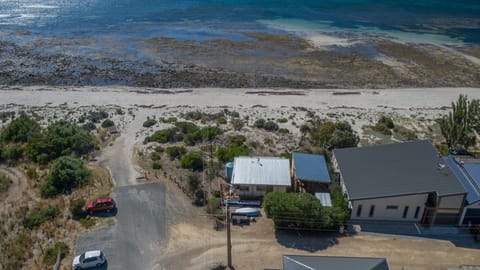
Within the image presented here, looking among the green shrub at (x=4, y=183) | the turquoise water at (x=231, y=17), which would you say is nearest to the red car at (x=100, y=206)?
the green shrub at (x=4, y=183)

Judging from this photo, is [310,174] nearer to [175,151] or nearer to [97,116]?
[175,151]

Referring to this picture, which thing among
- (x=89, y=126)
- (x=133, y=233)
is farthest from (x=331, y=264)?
(x=89, y=126)

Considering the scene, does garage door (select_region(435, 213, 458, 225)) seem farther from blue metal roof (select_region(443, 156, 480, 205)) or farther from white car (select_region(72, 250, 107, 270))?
white car (select_region(72, 250, 107, 270))

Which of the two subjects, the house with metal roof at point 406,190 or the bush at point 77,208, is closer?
the house with metal roof at point 406,190

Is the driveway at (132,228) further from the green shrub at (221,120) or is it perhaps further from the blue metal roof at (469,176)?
the blue metal roof at (469,176)

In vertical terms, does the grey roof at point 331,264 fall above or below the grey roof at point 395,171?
below

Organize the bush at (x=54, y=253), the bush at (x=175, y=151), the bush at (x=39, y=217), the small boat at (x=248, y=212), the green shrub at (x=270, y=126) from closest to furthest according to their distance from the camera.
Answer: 1. the bush at (x=54, y=253)
2. the bush at (x=39, y=217)
3. the small boat at (x=248, y=212)
4. the bush at (x=175, y=151)
5. the green shrub at (x=270, y=126)

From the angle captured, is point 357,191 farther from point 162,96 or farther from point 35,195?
point 162,96
